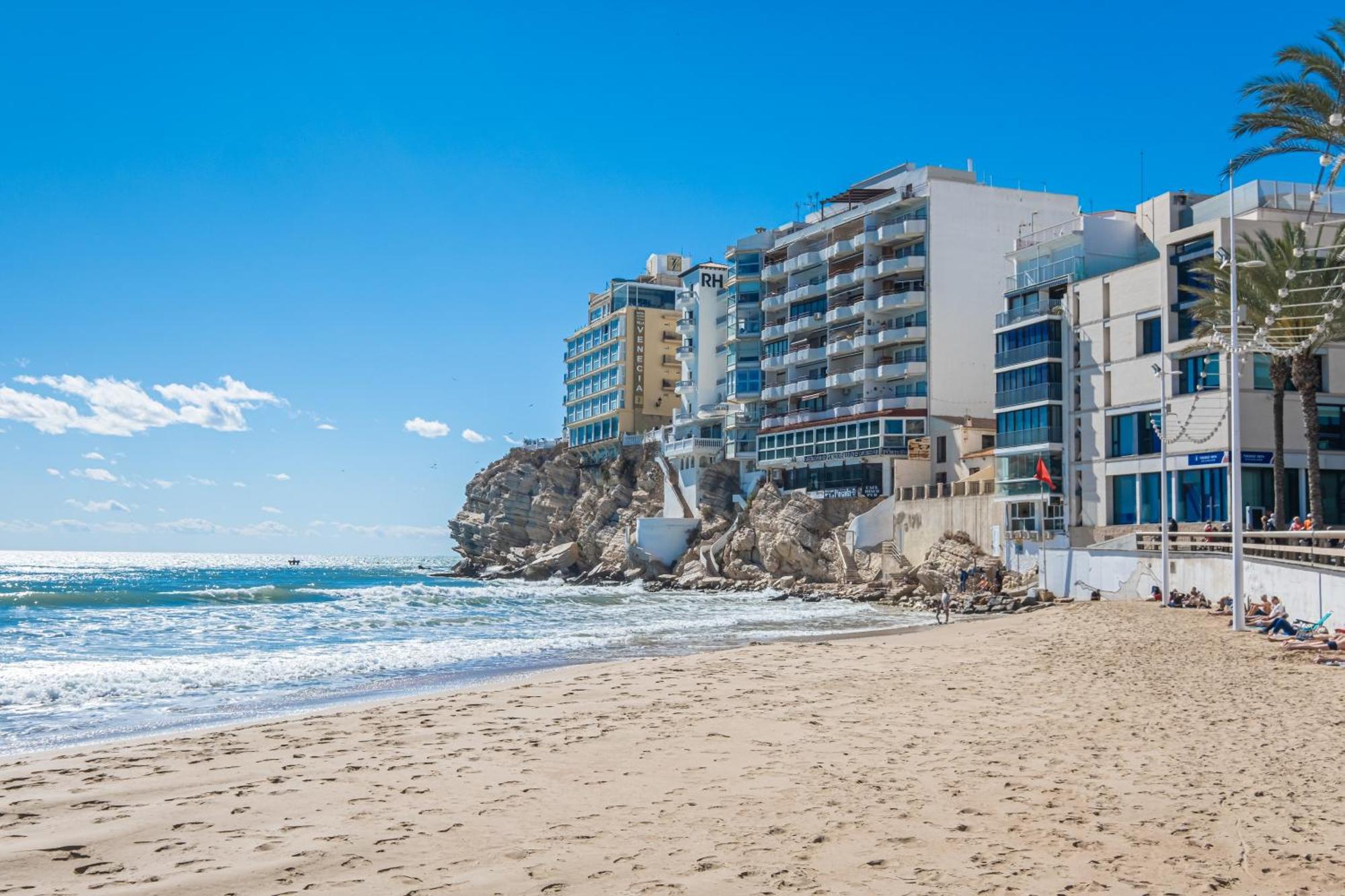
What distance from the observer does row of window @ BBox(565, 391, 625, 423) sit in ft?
315

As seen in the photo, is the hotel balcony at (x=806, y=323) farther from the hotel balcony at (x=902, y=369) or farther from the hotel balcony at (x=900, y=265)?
the hotel balcony at (x=902, y=369)

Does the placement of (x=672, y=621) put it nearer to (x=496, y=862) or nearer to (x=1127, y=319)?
(x=1127, y=319)

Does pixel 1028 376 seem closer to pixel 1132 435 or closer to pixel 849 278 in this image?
pixel 1132 435

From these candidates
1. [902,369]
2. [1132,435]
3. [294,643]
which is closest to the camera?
[294,643]

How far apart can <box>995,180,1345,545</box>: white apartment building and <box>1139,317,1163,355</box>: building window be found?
0.07 metres

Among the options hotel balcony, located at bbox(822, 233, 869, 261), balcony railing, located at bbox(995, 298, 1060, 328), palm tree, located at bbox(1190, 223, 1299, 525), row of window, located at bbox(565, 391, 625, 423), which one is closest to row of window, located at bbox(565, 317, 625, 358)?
row of window, located at bbox(565, 391, 625, 423)

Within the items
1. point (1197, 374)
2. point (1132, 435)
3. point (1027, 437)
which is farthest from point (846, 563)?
point (1197, 374)

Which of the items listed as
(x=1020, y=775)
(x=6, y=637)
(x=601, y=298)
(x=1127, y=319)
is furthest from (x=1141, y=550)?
(x=601, y=298)

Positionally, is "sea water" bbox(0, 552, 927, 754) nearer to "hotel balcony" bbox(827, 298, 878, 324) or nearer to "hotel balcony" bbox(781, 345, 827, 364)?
"hotel balcony" bbox(781, 345, 827, 364)

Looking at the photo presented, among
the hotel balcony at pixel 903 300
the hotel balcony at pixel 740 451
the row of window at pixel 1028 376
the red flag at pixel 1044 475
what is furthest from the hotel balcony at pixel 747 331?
the red flag at pixel 1044 475

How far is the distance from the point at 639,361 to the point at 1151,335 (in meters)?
54.2

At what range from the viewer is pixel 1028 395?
173ft

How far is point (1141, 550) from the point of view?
3925 cm

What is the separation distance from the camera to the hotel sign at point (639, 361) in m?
94.8
